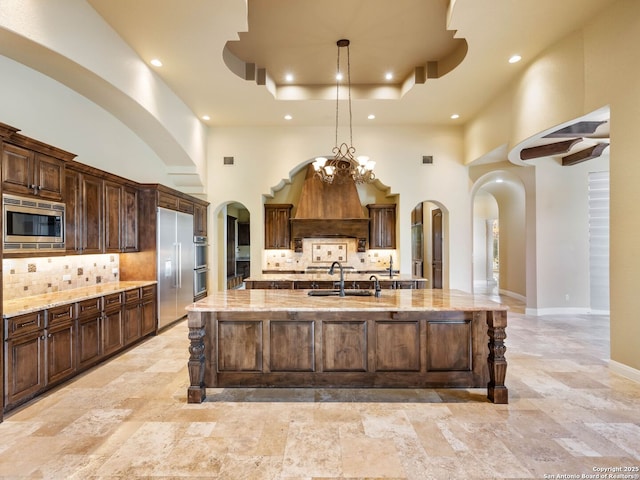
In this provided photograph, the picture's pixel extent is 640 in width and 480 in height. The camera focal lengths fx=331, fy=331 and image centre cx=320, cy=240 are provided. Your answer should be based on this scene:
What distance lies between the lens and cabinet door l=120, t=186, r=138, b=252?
4906mm

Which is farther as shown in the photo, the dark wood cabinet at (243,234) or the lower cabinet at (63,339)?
the dark wood cabinet at (243,234)

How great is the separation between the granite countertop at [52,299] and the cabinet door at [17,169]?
1.06 meters

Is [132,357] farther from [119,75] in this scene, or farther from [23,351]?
[119,75]

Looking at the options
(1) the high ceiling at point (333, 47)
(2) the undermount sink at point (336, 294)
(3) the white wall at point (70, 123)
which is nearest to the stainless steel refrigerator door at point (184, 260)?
(3) the white wall at point (70, 123)

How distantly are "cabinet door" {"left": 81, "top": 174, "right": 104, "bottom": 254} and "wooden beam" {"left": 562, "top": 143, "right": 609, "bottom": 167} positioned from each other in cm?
791

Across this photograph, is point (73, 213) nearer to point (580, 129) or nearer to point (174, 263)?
point (174, 263)

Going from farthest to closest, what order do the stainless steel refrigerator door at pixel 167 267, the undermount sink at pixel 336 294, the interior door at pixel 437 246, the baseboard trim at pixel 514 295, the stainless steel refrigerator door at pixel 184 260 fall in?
the interior door at pixel 437 246 < the baseboard trim at pixel 514 295 < the stainless steel refrigerator door at pixel 184 260 < the stainless steel refrigerator door at pixel 167 267 < the undermount sink at pixel 336 294

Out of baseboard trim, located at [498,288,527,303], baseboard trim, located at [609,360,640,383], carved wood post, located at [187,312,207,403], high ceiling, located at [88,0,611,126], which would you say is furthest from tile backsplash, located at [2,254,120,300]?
baseboard trim, located at [498,288,527,303]

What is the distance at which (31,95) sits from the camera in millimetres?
3865

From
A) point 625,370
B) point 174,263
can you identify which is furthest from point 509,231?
point 174,263

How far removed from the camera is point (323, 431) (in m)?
2.55

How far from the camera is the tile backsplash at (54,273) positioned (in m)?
3.46

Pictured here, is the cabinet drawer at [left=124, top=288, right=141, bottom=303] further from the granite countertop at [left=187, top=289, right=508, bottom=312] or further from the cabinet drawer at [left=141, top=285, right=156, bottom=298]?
the granite countertop at [left=187, top=289, right=508, bottom=312]

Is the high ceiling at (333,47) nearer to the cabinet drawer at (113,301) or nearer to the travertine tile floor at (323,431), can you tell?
the cabinet drawer at (113,301)
